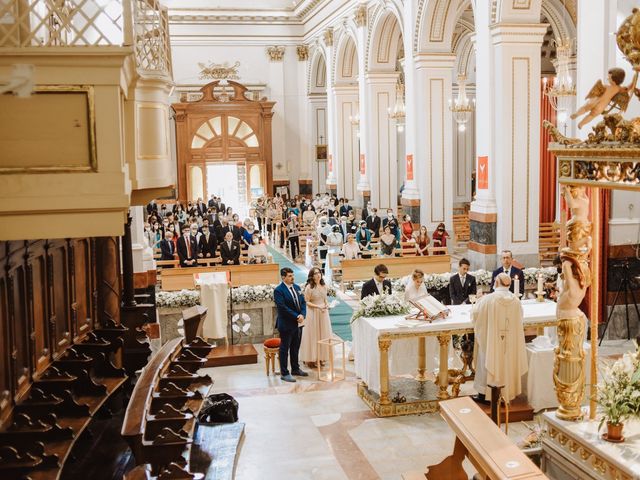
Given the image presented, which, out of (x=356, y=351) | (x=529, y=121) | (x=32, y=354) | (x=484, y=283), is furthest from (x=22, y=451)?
(x=529, y=121)

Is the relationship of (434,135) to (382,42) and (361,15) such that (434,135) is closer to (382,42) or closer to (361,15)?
(382,42)

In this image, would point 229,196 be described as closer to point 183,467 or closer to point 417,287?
point 417,287

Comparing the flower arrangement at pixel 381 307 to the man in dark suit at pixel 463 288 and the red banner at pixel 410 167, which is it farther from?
the red banner at pixel 410 167

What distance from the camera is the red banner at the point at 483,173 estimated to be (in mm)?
15805

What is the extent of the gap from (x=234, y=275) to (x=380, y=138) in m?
11.9

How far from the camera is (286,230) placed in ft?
78.1

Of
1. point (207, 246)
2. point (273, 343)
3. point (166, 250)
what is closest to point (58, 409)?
point (273, 343)

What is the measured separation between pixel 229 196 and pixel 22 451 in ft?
93.3

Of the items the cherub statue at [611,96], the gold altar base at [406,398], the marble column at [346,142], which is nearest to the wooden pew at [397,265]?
the gold altar base at [406,398]

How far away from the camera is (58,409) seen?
268 inches

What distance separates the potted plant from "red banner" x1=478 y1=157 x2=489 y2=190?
32.2 ft

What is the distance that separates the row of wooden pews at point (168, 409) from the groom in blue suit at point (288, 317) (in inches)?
54.3

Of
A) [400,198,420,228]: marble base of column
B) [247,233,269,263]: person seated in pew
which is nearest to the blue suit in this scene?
[247,233,269,263]: person seated in pew

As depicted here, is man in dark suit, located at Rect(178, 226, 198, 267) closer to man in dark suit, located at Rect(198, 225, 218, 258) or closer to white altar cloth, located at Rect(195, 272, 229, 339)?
man in dark suit, located at Rect(198, 225, 218, 258)
